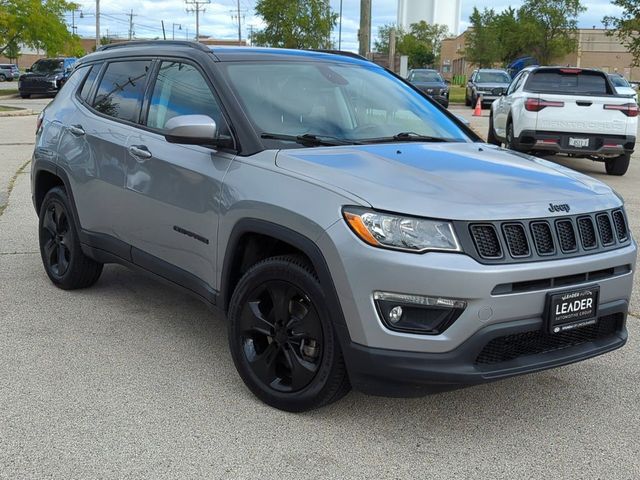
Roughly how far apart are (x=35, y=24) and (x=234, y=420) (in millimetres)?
35429

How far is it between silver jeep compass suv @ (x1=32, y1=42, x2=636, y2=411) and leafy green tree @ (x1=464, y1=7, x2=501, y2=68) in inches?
2416

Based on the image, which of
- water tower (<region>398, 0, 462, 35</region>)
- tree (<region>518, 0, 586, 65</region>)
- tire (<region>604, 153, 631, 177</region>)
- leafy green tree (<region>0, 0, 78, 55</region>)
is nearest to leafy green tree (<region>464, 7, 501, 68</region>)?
tree (<region>518, 0, 586, 65</region>)

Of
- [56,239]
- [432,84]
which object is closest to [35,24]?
[432,84]

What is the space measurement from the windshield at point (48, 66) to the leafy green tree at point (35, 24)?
6.08 ft

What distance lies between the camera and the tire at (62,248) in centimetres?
551

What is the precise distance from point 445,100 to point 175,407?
2818 cm

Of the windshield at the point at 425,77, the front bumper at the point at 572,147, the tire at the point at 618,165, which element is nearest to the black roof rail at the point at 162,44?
the front bumper at the point at 572,147

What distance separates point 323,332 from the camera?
335cm

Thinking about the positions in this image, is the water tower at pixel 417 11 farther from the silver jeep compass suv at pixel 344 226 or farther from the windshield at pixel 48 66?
the silver jeep compass suv at pixel 344 226

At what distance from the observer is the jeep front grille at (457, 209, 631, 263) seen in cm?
311

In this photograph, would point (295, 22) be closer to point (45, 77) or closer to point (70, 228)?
point (45, 77)

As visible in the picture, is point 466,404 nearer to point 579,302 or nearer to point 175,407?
point 579,302

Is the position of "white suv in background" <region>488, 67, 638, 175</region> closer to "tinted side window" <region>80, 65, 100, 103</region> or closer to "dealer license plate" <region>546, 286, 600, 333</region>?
"tinted side window" <region>80, 65, 100, 103</region>

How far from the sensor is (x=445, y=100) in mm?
30547
